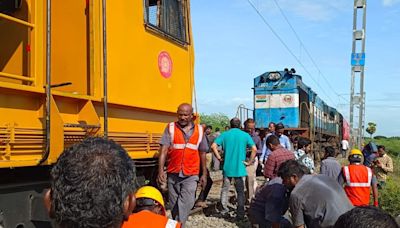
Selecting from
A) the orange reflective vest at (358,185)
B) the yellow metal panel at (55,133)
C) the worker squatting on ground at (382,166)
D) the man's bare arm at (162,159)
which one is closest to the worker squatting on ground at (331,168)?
the orange reflective vest at (358,185)

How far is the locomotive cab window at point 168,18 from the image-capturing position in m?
5.75

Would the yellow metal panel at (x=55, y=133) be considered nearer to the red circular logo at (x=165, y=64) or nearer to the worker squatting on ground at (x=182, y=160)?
the worker squatting on ground at (x=182, y=160)

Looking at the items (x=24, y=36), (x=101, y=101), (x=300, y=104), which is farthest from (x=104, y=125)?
(x=300, y=104)

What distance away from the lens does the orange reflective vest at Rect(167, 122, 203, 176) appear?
19.0 ft

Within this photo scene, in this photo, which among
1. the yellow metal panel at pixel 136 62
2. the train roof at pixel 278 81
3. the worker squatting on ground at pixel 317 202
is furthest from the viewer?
the train roof at pixel 278 81

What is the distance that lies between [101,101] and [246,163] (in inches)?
175

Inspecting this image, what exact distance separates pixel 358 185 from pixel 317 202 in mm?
1843

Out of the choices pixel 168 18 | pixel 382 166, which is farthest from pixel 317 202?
pixel 382 166

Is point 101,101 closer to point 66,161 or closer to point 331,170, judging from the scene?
point 66,161

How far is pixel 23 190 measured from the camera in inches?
151

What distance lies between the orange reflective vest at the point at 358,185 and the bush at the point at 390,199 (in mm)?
2351

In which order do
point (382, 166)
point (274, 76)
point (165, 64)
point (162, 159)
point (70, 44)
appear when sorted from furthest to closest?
point (274, 76) < point (382, 166) < point (165, 64) < point (162, 159) < point (70, 44)

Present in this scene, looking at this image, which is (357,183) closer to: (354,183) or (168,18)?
(354,183)

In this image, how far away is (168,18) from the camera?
6.17m
